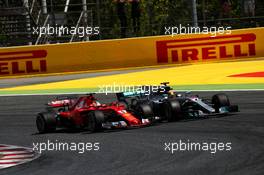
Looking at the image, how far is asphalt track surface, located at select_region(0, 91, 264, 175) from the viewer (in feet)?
29.5

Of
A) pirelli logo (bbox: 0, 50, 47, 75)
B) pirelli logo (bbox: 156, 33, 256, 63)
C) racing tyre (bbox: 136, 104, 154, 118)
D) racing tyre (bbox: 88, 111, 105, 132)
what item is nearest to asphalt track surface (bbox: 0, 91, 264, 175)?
racing tyre (bbox: 88, 111, 105, 132)

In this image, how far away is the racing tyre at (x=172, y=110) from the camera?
13070 mm

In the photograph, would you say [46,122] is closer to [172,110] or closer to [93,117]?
[93,117]

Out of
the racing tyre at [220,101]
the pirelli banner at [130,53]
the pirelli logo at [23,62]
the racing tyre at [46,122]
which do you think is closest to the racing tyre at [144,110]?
the racing tyre at [220,101]

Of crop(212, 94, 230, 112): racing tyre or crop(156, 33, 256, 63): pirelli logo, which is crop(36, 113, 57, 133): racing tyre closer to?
crop(212, 94, 230, 112): racing tyre

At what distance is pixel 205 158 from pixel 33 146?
3.84 m

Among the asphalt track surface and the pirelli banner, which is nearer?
the asphalt track surface

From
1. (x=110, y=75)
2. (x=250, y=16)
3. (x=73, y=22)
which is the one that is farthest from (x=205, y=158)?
(x=73, y=22)

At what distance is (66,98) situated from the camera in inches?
570

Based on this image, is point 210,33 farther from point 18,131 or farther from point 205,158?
point 205,158

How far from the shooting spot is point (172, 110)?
517 inches

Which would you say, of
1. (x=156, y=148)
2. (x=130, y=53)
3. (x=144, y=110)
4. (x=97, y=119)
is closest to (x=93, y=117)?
(x=97, y=119)

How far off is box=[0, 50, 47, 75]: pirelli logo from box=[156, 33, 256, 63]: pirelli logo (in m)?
4.42

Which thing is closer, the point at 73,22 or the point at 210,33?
the point at 210,33
